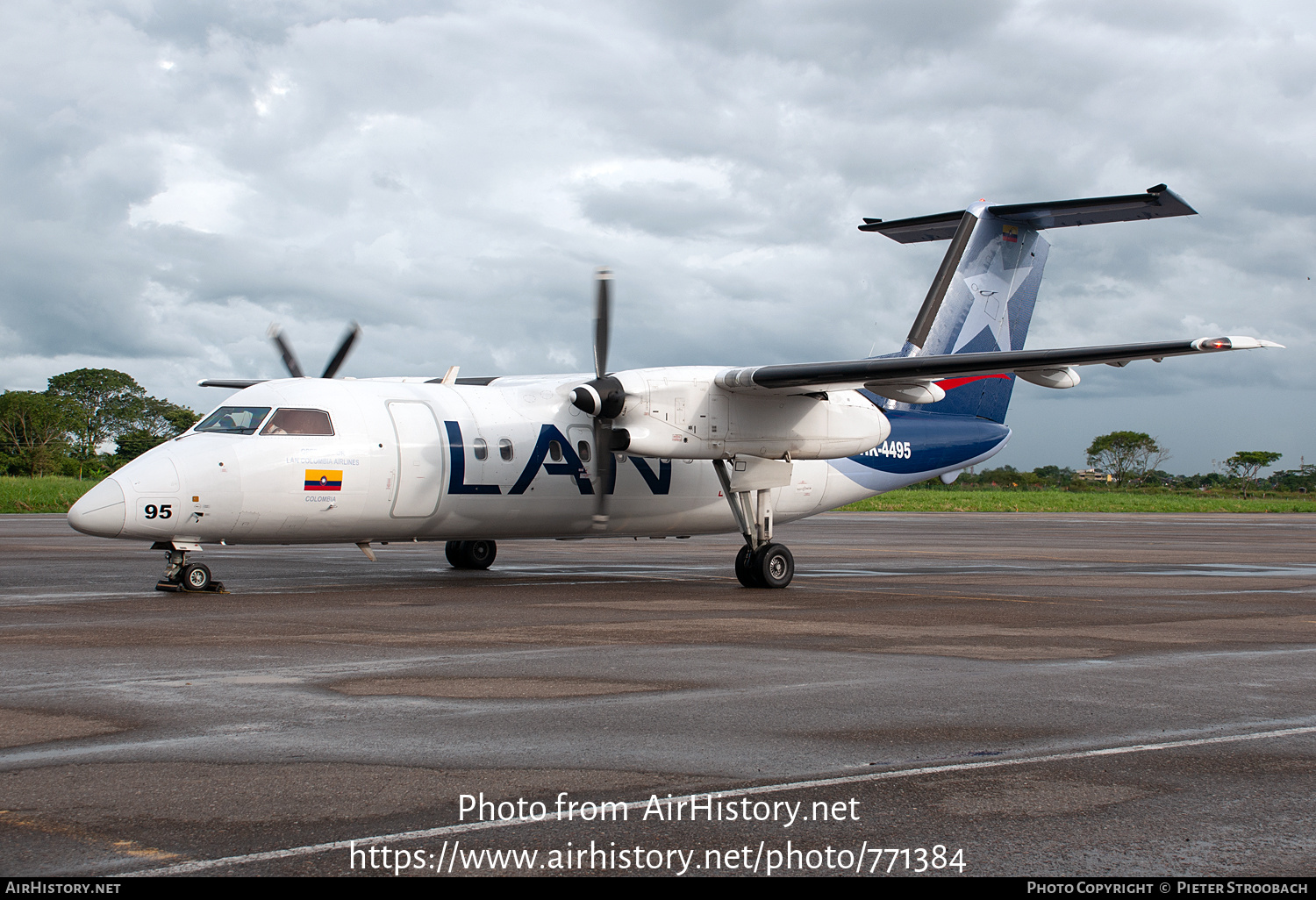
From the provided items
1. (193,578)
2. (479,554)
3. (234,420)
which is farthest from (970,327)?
(193,578)

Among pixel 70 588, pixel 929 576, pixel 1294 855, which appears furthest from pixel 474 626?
pixel 929 576

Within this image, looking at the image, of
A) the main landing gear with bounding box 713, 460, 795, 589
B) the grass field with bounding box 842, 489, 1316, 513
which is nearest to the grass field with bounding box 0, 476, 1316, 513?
the grass field with bounding box 842, 489, 1316, 513

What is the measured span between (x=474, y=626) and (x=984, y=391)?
→ 45.6 feet

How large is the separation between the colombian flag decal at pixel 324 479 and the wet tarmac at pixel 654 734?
184 cm

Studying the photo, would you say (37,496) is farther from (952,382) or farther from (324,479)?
(952,382)

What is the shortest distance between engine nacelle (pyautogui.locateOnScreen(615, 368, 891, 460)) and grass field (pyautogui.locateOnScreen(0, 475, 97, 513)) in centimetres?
4136

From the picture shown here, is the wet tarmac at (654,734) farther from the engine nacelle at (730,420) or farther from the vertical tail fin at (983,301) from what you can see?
the vertical tail fin at (983,301)

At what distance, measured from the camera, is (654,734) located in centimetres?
645

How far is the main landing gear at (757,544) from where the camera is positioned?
17.8m

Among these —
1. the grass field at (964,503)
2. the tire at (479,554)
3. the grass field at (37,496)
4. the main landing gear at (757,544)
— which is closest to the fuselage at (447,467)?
the main landing gear at (757,544)

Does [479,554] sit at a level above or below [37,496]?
below

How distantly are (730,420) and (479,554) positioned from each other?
234 inches

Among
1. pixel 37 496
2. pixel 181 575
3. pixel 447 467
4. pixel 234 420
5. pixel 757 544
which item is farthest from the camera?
pixel 37 496

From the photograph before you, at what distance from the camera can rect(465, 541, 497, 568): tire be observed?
2061cm
